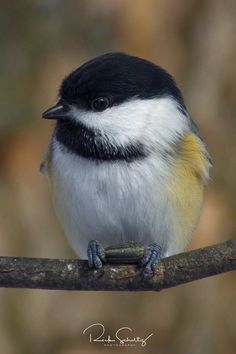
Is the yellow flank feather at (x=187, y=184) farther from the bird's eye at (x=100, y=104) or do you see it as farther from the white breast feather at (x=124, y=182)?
the bird's eye at (x=100, y=104)

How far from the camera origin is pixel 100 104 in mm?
2885

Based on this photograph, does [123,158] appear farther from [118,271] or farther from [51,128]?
[51,128]

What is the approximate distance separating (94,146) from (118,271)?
490mm

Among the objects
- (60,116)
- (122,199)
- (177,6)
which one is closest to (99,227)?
(122,199)

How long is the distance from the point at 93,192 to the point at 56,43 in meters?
1.94

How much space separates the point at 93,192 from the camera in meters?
3.00

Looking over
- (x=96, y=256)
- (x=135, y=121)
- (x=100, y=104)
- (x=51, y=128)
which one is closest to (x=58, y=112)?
(x=100, y=104)

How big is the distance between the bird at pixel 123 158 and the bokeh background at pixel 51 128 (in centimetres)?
96

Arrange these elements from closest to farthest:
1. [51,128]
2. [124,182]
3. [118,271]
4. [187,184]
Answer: [118,271] < [124,182] < [187,184] < [51,128]

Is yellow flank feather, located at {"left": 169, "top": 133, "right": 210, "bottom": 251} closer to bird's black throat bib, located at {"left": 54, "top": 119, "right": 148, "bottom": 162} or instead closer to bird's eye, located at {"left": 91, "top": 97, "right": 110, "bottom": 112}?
bird's black throat bib, located at {"left": 54, "top": 119, "right": 148, "bottom": 162}

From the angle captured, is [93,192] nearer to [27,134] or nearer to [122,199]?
[122,199]

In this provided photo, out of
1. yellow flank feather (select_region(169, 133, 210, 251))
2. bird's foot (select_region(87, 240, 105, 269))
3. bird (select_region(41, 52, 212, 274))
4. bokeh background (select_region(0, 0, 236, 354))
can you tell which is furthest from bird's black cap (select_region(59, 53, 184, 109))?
bokeh background (select_region(0, 0, 236, 354))

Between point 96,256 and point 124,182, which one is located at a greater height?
point 124,182

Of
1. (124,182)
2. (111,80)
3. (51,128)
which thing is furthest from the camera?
(51,128)
